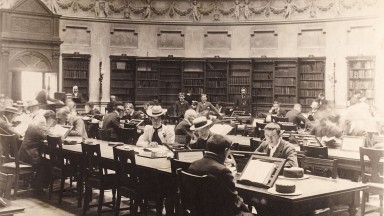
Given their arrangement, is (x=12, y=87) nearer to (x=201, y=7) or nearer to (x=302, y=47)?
(x=201, y=7)

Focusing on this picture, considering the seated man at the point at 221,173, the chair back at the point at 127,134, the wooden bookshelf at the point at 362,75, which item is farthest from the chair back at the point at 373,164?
the wooden bookshelf at the point at 362,75

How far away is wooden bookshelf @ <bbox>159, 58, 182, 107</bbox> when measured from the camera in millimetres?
17094

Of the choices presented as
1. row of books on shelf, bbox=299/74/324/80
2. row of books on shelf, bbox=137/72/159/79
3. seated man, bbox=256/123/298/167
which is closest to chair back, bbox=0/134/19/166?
seated man, bbox=256/123/298/167

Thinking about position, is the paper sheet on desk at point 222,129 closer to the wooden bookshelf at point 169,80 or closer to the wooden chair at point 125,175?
the wooden chair at point 125,175

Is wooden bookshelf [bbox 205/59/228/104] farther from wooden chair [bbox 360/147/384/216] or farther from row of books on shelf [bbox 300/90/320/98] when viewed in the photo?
wooden chair [bbox 360/147/384/216]

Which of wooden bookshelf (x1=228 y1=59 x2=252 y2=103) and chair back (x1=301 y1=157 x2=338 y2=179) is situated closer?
chair back (x1=301 y1=157 x2=338 y2=179)

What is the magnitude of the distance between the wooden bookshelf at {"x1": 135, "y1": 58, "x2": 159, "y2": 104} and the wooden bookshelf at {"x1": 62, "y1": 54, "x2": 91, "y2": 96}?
183 centimetres

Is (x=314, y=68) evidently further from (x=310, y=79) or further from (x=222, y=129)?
(x=222, y=129)

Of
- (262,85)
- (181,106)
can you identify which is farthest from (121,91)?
(262,85)

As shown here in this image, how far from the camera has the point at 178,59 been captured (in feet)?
56.0

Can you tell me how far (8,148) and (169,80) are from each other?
10658 mm

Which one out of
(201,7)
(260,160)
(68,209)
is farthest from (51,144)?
(201,7)

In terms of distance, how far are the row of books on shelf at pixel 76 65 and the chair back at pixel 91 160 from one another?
34.9 ft

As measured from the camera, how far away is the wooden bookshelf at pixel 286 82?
16.0 m
